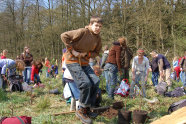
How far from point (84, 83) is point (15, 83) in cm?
413

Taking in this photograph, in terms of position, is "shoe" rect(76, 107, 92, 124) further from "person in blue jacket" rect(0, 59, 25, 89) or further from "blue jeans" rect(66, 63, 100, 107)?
"person in blue jacket" rect(0, 59, 25, 89)

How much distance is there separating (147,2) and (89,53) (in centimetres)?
1308

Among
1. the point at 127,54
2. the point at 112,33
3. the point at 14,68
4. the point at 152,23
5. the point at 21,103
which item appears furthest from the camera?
the point at 152,23

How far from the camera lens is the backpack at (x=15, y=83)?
641 cm

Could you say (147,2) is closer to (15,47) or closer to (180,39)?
(180,39)

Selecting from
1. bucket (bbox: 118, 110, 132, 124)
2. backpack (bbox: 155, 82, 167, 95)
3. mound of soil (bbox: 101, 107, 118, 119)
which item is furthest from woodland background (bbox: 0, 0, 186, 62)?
bucket (bbox: 118, 110, 132, 124)

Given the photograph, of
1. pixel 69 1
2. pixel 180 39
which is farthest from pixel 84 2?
pixel 180 39

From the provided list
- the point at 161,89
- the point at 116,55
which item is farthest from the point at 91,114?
the point at 161,89

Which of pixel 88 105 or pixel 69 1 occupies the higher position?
pixel 69 1

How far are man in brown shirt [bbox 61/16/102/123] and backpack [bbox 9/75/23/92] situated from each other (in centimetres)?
377

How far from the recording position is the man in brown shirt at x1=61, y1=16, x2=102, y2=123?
3.31m

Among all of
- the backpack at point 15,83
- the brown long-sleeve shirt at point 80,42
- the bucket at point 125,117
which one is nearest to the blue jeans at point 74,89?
the brown long-sleeve shirt at point 80,42

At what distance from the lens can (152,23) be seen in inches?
576

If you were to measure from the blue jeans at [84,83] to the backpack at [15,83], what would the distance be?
3.79 meters
